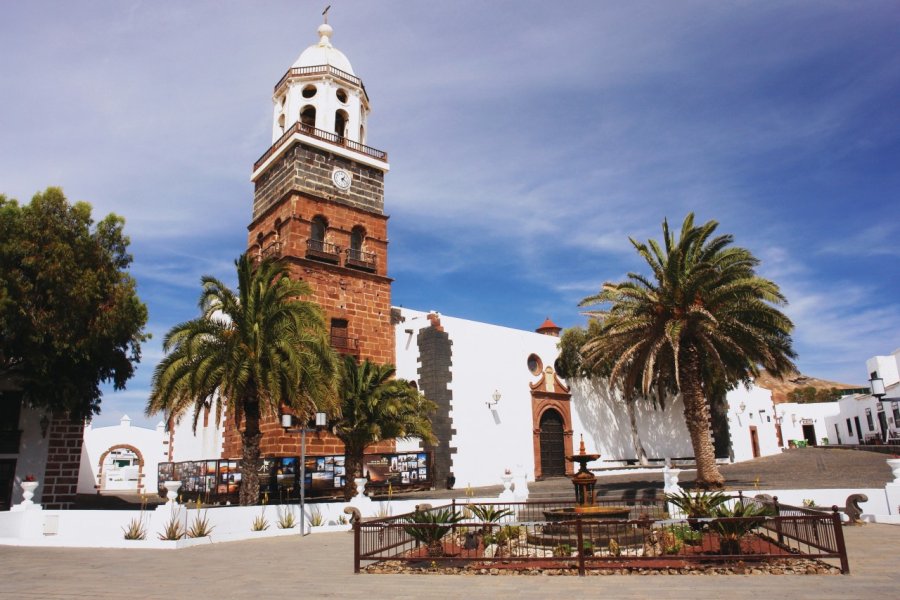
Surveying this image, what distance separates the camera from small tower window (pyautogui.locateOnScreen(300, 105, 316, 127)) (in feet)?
88.7

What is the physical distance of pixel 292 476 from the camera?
20188 millimetres

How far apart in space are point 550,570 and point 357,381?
10.4m

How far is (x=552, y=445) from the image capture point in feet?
92.5

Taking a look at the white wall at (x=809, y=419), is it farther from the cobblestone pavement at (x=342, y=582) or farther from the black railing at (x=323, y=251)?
the cobblestone pavement at (x=342, y=582)

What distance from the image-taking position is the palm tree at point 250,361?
1493 cm

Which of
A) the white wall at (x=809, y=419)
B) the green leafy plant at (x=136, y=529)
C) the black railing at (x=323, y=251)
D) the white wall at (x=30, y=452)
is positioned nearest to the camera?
the green leafy plant at (x=136, y=529)

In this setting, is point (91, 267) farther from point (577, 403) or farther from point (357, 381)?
point (577, 403)

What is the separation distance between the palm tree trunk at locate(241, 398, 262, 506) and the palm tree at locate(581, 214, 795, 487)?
34.3ft

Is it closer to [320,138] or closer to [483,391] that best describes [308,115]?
[320,138]

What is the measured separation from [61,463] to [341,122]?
1650cm

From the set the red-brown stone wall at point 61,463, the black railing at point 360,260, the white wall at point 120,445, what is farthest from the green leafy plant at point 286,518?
the white wall at point 120,445

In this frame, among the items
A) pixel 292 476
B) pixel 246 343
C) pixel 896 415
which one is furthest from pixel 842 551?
pixel 896 415

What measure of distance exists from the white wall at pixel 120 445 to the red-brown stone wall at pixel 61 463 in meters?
13.6

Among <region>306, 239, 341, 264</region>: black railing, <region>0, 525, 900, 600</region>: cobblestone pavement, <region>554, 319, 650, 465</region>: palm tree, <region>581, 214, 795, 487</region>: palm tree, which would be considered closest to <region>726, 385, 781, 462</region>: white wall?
<region>554, 319, 650, 465</region>: palm tree
